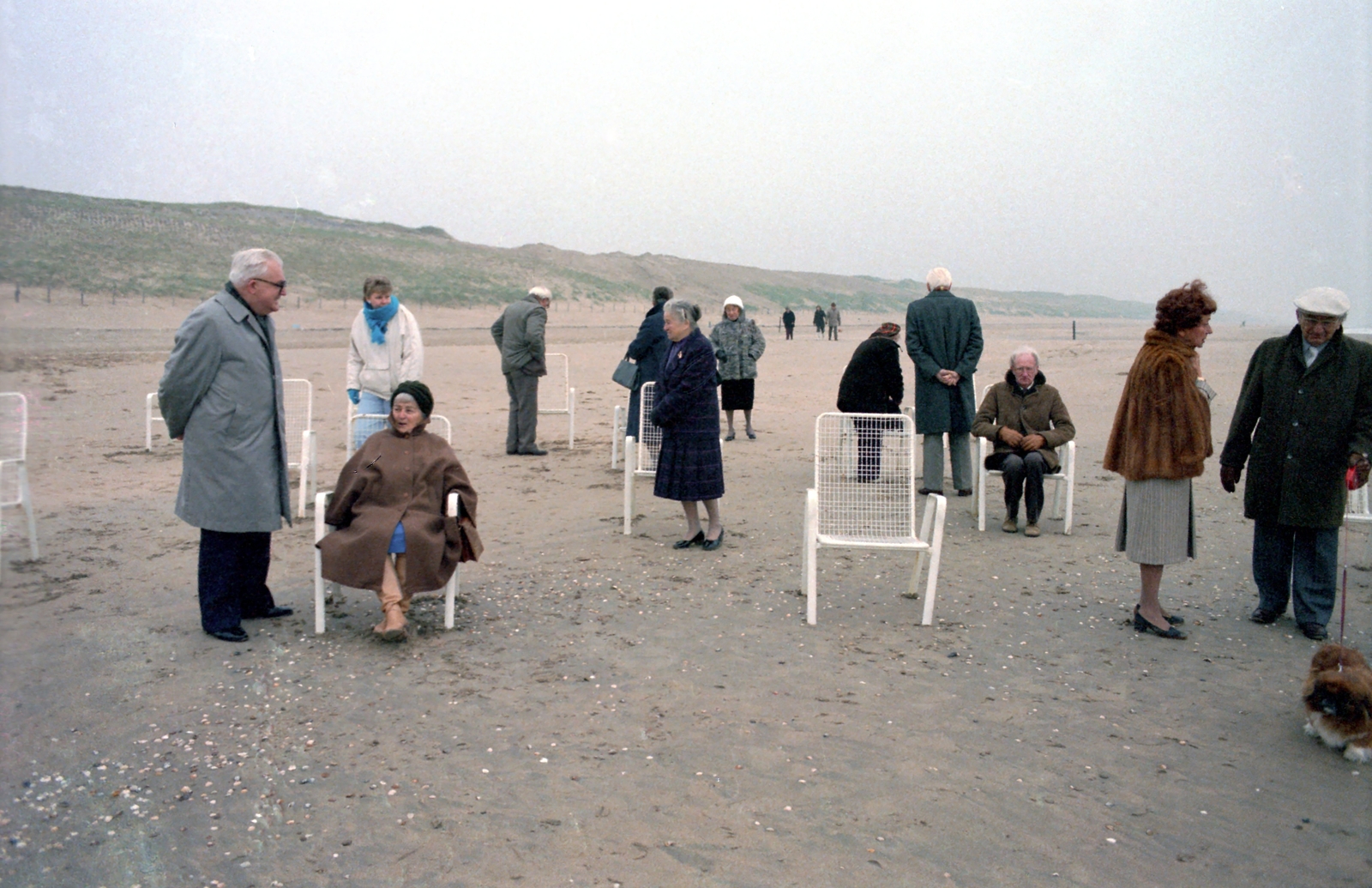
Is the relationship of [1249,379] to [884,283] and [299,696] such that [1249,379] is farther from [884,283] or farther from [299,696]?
[884,283]

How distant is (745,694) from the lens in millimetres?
4609

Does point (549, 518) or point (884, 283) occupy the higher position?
point (884, 283)

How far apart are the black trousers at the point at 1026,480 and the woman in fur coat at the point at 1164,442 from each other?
2278mm

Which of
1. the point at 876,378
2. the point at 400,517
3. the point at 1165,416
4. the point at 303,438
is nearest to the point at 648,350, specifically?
the point at 876,378

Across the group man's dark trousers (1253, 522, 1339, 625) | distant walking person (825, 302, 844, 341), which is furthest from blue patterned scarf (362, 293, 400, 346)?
distant walking person (825, 302, 844, 341)

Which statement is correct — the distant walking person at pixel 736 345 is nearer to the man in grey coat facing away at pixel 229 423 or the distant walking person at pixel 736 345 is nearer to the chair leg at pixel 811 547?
the chair leg at pixel 811 547

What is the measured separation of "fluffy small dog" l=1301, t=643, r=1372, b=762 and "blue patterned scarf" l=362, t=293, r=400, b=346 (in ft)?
19.3

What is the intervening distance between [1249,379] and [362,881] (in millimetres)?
5102

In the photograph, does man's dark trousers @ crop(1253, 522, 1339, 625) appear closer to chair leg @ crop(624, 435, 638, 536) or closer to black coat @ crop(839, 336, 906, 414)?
black coat @ crop(839, 336, 906, 414)

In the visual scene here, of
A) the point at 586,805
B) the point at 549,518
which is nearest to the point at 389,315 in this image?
the point at 549,518

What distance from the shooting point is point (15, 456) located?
14.9 feet

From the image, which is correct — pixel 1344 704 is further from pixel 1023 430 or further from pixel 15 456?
pixel 15 456

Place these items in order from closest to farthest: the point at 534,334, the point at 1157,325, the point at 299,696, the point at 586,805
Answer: the point at 586,805
the point at 299,696
the point at 1157,325
the point at 534,334

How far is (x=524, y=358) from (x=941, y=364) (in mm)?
4520
